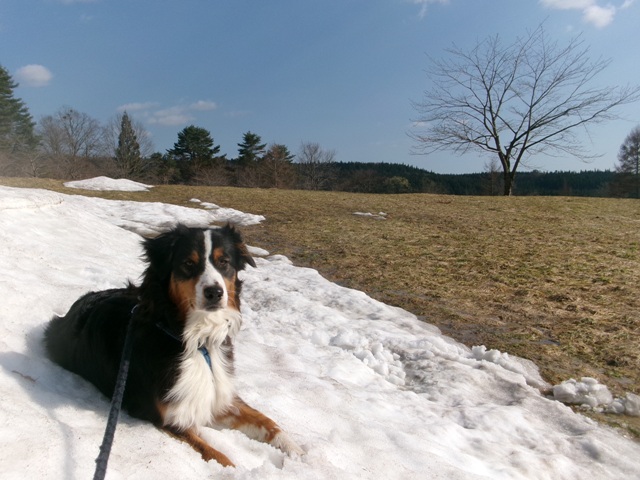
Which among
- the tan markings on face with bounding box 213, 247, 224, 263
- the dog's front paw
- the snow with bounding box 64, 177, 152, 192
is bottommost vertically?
Result: the dog's front paw

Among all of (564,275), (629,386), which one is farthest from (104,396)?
(564,275)

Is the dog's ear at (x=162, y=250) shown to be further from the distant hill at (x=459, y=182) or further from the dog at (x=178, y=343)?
the distant hill at (x=459, y=182)

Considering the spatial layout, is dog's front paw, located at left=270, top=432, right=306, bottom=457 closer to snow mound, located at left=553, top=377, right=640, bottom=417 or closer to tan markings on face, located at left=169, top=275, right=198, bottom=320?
tan markings on face, located at left=169, top=275, right=198, bottom=320

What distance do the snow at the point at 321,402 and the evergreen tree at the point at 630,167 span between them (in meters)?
52.1

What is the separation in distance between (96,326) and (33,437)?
2.98 ft

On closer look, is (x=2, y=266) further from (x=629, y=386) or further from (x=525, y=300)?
(x=525, y=300)

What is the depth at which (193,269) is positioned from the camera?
104 inches

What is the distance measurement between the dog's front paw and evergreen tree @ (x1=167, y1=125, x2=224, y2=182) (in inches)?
2019

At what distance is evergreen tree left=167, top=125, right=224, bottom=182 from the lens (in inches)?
2048

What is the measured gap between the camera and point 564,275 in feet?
24.0

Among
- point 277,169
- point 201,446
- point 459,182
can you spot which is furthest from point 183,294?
point 459,182

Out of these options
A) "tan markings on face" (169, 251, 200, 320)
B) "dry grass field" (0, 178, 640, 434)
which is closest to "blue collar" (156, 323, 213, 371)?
"tan markings on face" (169, 251, 200, 320)

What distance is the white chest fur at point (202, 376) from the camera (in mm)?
2395

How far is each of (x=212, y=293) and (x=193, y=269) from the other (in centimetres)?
25
